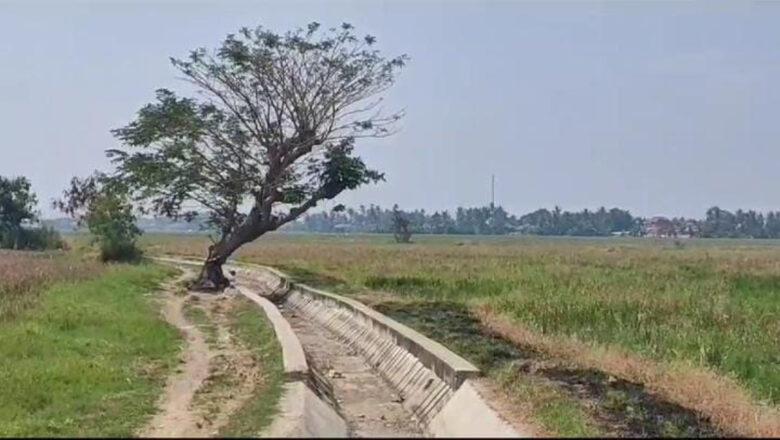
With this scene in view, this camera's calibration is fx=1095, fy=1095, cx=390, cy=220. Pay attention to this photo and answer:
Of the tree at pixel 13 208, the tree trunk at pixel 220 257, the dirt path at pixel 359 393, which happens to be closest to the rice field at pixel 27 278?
the tree trunk at pixel 220 257

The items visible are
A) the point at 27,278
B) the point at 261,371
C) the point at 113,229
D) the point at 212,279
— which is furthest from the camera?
the point at 113,229

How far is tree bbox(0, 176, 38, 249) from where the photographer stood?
5716 cm

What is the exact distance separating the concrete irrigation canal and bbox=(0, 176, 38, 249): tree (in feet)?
133

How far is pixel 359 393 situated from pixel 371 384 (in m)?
0.76

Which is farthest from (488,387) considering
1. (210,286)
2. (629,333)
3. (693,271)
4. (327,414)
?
(693,271)

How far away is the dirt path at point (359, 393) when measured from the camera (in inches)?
402

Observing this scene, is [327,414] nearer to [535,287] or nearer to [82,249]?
[535,287]

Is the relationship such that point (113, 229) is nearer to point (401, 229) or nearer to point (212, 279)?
point (212, 279)

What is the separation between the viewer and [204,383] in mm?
12828

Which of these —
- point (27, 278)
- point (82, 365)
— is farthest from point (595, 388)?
point (27, 278)

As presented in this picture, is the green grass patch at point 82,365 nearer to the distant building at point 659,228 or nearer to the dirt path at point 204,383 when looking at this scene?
the dirt path at point 204,383

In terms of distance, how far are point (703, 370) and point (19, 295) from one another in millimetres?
15631

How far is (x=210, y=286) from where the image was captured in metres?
31.5

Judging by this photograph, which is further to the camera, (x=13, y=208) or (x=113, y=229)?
(x=13, y=208)
